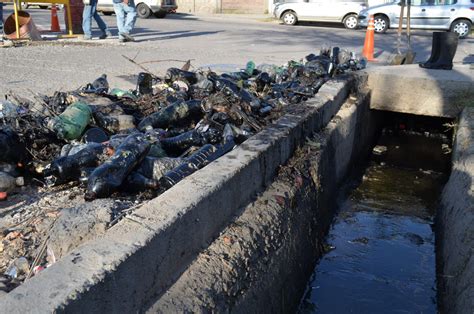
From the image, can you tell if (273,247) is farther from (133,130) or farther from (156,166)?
(133,130)

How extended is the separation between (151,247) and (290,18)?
21820mm

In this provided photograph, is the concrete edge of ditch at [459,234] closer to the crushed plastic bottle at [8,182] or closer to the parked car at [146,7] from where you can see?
the crushed plastic bottle at [8,182]

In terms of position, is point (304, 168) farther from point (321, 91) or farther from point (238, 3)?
point (238, 3)

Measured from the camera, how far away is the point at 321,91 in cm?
603

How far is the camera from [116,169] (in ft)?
11.6

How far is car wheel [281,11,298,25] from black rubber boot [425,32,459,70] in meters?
14.8

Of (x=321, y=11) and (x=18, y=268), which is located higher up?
(x=321, y=11)

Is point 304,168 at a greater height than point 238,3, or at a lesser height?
lesser

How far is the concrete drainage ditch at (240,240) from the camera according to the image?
6.90 feet

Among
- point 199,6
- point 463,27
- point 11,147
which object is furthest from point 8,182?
point 199,6

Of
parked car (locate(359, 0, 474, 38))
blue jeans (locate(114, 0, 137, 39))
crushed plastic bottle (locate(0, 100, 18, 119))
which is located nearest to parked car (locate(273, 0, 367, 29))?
parked car (locate(359, 0, 474, 38))

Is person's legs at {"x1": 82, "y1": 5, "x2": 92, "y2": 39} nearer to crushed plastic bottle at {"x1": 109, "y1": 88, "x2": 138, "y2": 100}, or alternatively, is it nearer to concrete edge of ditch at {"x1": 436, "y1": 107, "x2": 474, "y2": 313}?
crushed plastic bottle at {"x1": 109, "y1": 88, "x2": 138, "y2": 100}

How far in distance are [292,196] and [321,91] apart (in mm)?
2387

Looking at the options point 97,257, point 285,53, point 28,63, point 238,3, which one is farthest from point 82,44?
point 238,3
